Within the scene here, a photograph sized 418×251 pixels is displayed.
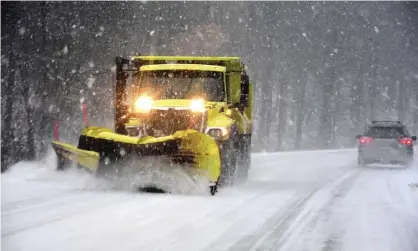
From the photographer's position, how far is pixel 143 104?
1232 centimetres

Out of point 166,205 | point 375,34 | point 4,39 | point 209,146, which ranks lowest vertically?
point 166,205

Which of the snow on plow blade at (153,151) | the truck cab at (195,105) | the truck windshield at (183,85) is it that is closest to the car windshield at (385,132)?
the truck cab at (195,105)

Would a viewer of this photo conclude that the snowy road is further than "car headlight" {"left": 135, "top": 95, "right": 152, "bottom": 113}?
No

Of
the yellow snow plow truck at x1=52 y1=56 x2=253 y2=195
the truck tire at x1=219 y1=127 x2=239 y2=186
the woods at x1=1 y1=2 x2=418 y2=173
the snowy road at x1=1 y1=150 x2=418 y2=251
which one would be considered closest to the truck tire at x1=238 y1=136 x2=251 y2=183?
the yellow snow plow truck at x1=52 y1=56 x2=253 y2=195

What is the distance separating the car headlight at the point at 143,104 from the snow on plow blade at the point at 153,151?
Result: 0.88 metres

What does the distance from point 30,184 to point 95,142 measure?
166cm

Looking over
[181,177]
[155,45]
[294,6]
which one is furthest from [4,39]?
[294,6]

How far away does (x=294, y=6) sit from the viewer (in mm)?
44969

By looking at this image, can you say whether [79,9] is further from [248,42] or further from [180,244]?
[180,244]

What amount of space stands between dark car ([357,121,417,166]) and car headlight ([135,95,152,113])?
11.6m

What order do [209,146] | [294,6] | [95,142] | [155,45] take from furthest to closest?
[294,6] < [155,45] < [95,142] < [209,146]

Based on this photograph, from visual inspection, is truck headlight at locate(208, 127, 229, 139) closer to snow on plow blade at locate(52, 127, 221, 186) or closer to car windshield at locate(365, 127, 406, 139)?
snow on plow blade at locate(52, 127, 221, 186)

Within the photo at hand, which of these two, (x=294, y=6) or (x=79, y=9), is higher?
(x=294, y=6)

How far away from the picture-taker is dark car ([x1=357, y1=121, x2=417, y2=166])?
71.6 ft
